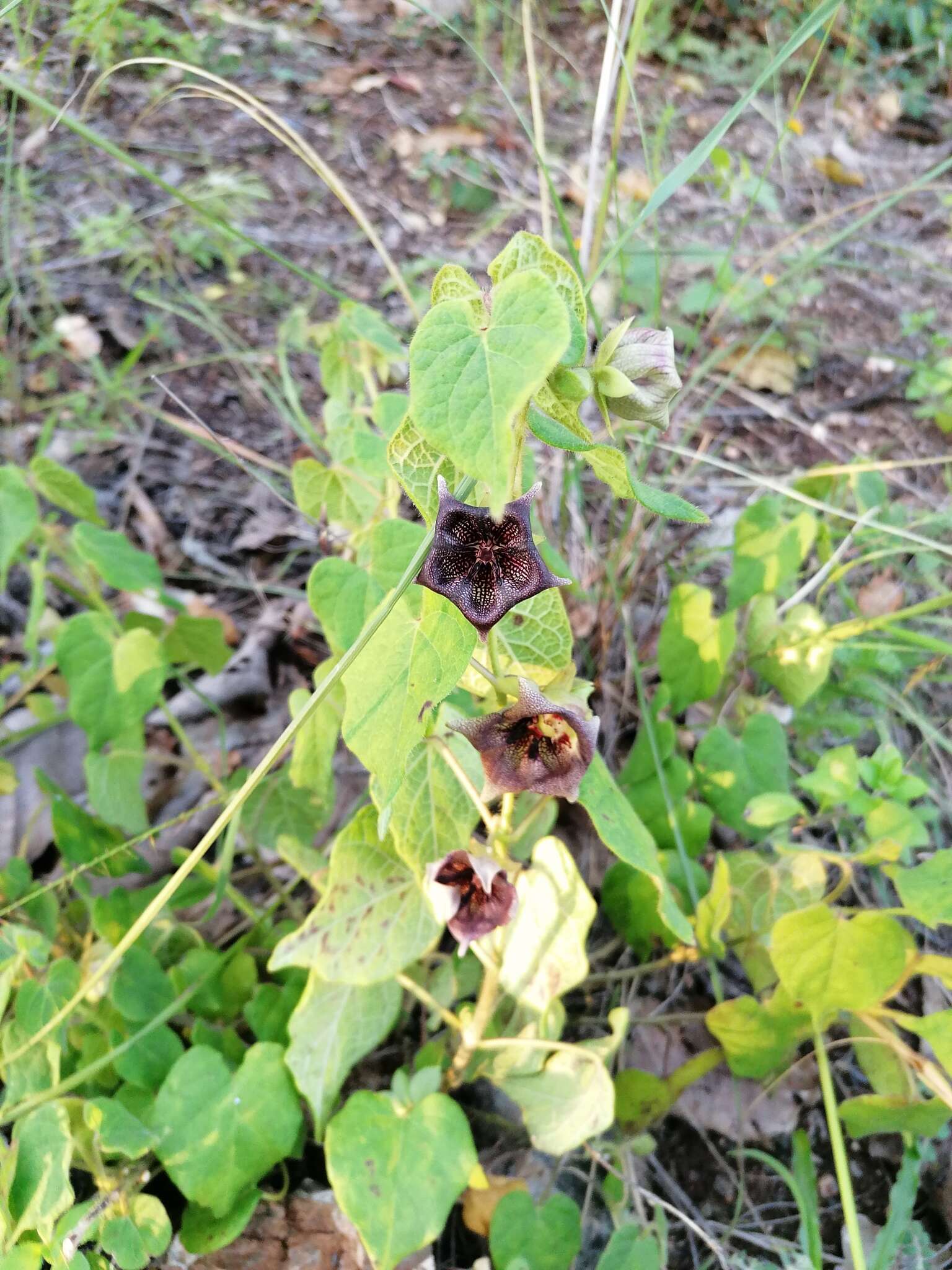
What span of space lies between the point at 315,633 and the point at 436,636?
1.16m

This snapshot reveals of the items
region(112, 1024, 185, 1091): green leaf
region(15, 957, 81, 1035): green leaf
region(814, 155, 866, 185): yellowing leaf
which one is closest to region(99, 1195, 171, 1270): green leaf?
region(112, 1024, 185, 1091): green leaf

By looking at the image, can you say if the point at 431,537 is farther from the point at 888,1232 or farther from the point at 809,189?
the point at 809,189

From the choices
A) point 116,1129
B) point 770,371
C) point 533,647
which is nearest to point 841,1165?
point 533,647

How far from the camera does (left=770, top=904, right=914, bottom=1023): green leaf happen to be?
3.37 ft

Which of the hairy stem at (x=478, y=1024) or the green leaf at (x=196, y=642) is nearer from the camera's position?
the hairy stem at (x=478, y=1024)

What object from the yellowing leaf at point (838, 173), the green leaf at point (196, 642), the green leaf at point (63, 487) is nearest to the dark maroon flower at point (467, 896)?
the green leaf at point (196, 642)

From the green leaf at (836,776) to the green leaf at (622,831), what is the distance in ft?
0.93

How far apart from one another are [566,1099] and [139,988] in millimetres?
566

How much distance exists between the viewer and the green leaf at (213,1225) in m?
1.04

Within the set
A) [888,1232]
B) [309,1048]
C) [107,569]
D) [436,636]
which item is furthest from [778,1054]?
[107,569]

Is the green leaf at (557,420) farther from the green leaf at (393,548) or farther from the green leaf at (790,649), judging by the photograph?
the green leaf at (790,649)

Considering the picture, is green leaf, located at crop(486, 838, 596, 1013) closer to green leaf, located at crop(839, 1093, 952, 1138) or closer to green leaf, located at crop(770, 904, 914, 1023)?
green leaf, located at crop(770, 904, 914, 1023)

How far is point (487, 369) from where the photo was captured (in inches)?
22.9

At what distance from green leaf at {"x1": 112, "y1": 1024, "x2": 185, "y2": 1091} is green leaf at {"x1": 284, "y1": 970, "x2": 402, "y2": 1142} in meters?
0.16
